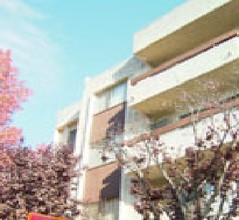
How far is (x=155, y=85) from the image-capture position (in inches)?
838

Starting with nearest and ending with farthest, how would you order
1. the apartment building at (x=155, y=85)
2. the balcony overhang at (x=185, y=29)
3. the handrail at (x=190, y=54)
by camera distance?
the handrail at (x=190, y=54) < the apartment building at (x=155, y=85) < the balcony overhang at (x=185, y=29)

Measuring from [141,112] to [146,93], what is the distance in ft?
4.44

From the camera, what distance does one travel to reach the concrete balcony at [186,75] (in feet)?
60.0

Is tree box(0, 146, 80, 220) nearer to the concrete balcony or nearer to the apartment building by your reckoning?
the apartment building

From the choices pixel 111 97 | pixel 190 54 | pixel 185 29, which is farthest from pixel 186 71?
pixel 111 97

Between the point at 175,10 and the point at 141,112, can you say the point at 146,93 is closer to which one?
the point at 141,112

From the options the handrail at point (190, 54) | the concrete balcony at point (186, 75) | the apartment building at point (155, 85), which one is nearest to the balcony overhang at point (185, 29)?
the apartment building at point (155, 85)

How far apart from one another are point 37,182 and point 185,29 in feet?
30.2

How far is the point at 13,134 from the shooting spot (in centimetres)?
2570

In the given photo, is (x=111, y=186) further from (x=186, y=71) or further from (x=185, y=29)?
(x=185, y=29)

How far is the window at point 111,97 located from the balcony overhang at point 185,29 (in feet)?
6.42

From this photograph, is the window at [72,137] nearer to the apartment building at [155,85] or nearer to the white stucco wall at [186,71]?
the apartment building at [155,85]

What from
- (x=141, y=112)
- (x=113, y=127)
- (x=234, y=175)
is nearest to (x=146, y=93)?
(x=141, y=112)

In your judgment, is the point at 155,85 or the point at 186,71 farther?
the point at 155,85
